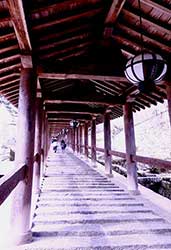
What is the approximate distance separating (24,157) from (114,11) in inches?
A: 123

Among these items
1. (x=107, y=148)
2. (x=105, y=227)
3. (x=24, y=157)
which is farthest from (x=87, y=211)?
(x=107, y=148)

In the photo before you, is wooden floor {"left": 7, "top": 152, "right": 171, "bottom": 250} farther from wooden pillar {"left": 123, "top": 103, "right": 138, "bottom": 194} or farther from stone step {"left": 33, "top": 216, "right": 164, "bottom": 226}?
wooden pillar {"left": 123, "top": 103, "right": 138, "bottom": 194}

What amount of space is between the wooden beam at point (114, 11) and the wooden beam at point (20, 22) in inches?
63.1

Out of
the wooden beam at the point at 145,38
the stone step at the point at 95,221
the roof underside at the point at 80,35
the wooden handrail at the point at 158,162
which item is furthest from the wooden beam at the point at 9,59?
the wooden handrail at the point at 158,162

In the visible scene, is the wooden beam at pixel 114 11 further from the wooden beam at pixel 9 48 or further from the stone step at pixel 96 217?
the stone step at pixel 96 217

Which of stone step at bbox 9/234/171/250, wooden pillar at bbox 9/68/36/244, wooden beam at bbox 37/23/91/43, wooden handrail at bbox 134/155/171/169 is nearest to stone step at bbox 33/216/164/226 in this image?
stone step at bbox 9/234/171/250

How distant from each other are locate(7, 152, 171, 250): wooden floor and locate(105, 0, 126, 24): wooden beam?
157 inches

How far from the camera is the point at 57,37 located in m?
4.46

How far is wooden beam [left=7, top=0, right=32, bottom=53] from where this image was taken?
2.61 m

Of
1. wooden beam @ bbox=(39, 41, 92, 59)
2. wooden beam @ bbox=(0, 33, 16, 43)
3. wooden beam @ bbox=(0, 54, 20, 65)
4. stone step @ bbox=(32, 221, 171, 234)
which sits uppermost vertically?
wooden beam @ bbox=(39, 41, 92, 59)

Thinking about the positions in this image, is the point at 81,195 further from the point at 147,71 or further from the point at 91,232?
the point at 147,71

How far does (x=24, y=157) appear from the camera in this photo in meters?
3.85

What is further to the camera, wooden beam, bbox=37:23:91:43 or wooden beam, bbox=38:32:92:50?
wooden beam, bbox=38:32:92:50

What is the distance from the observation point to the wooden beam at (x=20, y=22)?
2.61m
